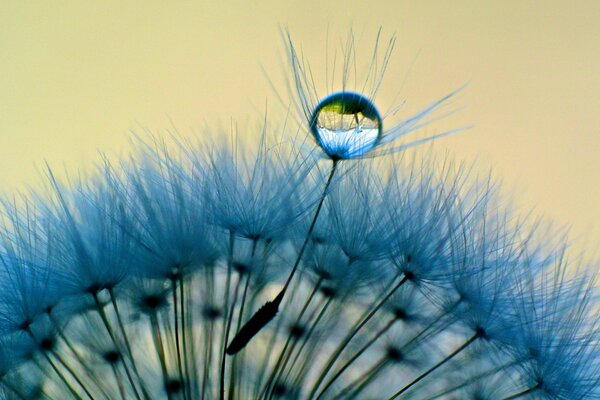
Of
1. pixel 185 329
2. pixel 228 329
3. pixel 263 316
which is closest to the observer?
pixel 263 316

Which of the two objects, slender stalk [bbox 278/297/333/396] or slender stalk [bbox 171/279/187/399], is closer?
slender stalk [bbox 171/279/187/399]

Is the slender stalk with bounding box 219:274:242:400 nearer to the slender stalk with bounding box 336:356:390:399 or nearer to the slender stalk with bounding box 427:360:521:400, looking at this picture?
the slender stalk with bounding box 336:356:390:399

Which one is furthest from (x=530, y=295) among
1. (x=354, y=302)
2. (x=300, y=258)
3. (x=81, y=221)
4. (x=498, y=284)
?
(x=81, y=221)

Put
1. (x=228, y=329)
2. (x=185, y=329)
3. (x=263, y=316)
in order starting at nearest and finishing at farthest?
(x=263, y=316) < (x=228, y=329) < (x=185, y=329)

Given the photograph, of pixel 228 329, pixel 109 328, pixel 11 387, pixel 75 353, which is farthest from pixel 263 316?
pixel 11 387

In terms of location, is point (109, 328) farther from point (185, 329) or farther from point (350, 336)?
point (350, 336)

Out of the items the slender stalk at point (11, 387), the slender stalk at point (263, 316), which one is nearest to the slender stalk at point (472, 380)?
the slender stalk at point (263, 316)

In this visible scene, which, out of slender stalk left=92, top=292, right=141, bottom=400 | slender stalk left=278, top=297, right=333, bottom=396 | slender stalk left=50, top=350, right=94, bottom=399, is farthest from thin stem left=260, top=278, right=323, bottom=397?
slender stalk left=50, top=350, right=94, bottom=399
